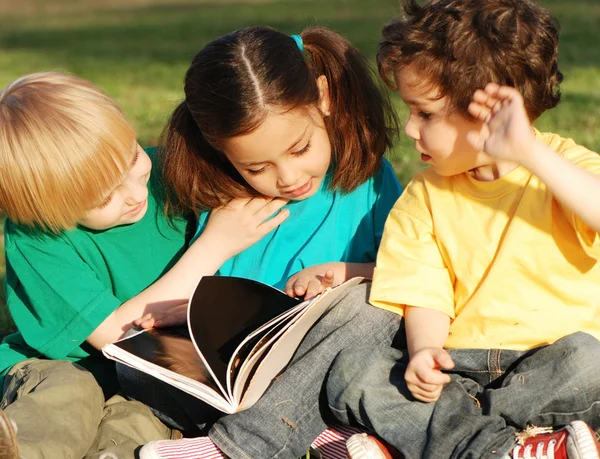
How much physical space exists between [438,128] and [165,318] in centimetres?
111

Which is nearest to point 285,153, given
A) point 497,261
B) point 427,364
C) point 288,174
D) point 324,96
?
point 288,174

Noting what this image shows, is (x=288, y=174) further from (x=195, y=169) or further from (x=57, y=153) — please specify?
(x=57, y=153)

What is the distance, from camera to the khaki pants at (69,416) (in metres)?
2.77

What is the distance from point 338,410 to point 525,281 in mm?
680

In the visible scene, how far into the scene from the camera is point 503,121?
2576 millimetres

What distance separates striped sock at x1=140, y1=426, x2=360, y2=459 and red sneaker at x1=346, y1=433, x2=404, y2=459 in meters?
0.18

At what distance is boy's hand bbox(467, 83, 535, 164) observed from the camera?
2.52 meters

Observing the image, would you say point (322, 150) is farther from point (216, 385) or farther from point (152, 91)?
point (152, 91)


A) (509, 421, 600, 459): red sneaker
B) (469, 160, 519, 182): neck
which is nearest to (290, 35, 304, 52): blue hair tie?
(469, 160, 519, 182): neck

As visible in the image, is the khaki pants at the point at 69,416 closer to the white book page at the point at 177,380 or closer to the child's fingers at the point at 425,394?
the white book page at the point at 177,380

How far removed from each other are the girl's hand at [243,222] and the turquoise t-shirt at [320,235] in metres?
0.07

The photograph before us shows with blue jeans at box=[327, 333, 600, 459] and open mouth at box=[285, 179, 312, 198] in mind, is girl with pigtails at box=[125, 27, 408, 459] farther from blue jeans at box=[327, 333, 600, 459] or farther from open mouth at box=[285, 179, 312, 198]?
blue jeans at box=[327, 333, 600, 459]

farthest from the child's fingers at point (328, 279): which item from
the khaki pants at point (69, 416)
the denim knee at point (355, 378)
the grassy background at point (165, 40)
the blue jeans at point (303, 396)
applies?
the grassy background at point (165, 40)

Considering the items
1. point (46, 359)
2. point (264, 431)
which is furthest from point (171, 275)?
point (264, 431)
